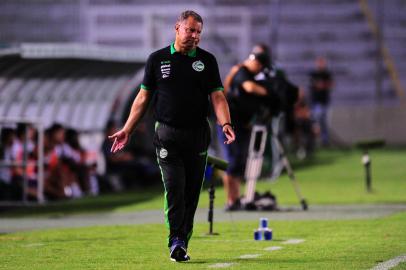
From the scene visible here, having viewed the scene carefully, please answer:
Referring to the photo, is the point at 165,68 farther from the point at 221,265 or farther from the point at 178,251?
the point at 221,265

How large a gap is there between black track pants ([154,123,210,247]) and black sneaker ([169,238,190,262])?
0.20 ft

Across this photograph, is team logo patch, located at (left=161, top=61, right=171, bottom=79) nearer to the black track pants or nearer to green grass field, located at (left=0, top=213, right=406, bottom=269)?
the black track pants

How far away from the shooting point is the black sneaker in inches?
488

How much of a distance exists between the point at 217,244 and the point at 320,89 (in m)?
25.4

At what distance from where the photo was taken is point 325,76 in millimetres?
39344

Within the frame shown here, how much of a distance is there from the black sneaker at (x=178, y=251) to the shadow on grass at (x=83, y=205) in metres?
7.99

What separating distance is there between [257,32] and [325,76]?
160 inches

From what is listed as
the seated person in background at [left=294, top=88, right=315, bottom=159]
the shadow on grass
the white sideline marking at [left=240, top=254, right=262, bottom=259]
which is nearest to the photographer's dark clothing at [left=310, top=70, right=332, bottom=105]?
the seated person in background at [left=294, top=88, right=315, bottom=159]

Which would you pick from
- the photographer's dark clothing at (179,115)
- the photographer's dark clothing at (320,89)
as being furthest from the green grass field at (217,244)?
the photographer's dark clothing at (320,89)

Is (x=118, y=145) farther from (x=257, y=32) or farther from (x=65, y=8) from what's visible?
(x=257, y=32)

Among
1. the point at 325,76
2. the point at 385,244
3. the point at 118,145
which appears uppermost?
the point at 325,76

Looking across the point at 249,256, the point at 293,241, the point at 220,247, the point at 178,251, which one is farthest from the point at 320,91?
the point at 178,251

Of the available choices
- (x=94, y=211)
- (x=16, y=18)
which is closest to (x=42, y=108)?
(x=94, y=211)

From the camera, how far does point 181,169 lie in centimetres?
1259
